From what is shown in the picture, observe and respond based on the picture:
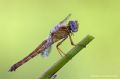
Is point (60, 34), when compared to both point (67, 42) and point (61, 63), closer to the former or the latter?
point (61, 63)

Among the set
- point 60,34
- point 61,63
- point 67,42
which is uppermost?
point 67,42

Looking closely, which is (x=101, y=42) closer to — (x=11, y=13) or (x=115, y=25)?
(x=115, y=25)

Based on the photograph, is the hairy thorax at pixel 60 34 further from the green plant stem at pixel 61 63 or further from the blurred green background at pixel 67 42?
the blurred green background at pixel 67 42

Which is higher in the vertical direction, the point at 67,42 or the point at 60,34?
the point at 67,42

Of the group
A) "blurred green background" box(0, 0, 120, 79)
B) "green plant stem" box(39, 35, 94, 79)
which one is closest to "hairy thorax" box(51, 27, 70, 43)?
"green plant stem" box(39, 35, 94, 79)

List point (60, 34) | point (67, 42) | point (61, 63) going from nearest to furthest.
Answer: point (61, 63)
point (60, 34)
point (67, 42)

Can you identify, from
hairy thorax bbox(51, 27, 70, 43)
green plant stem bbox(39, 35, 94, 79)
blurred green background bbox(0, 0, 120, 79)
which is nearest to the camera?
green plant stem bbox(39, 35, 94, 79)

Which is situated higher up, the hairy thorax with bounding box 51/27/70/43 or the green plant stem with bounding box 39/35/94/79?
the hairy thorax with bounding box 51/27/70/43

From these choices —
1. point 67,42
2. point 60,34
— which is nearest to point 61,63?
point 60,34

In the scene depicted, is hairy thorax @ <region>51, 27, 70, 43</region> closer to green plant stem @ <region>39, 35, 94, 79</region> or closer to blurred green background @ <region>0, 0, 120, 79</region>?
green plant stem @ <region>39, 35, 94, 79</region>

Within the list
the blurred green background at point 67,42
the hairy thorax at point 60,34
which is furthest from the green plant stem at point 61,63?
the blurred green background at point 67,42
